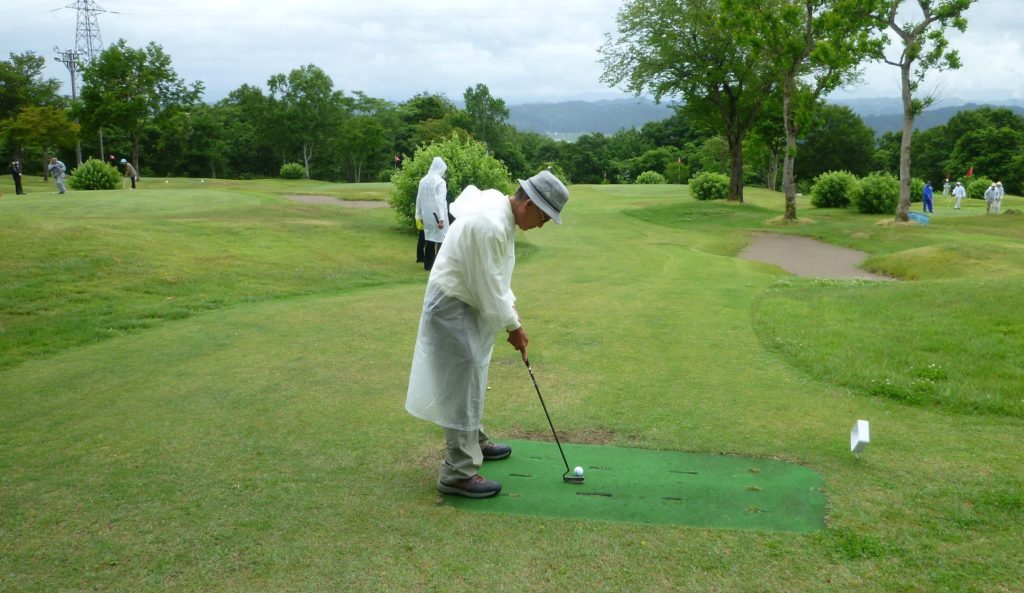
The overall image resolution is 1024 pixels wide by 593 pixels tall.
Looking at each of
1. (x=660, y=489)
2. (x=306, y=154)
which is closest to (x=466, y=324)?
(x=660, y=489)

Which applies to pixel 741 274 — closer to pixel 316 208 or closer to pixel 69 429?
pixel 69 429

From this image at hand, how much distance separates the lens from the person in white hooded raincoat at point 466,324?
15.5ft

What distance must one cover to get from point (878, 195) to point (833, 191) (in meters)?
3.98

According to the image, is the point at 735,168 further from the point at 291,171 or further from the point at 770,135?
the point at 291,171

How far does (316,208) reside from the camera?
2778 cm

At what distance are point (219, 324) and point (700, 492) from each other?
8.00 metres

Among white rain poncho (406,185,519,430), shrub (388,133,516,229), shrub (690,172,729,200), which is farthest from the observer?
shrub (690,172,729,200)

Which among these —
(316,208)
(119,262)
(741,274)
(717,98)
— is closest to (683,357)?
(741,274)

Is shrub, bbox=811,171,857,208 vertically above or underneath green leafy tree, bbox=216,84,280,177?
underneath

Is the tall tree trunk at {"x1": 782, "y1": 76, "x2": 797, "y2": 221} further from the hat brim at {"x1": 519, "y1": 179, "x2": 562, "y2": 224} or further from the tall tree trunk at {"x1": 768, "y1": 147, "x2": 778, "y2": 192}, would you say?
the tall tree trunk at {"x1": 768, "y1": 147, "x2": 778, "y2": 192}

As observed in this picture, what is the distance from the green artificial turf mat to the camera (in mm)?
4473

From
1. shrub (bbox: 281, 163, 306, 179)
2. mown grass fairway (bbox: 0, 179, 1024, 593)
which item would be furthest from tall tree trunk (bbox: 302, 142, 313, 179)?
mown grass fairway (bbox: 0, 179, 1024, 593)

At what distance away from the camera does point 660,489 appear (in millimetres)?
4867

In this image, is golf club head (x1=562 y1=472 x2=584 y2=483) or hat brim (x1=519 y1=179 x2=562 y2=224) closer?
hat brim (x1=519 y1=179 x2=562 y2=224)
